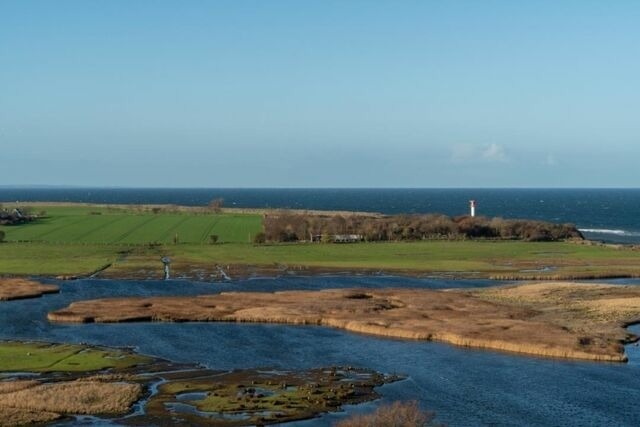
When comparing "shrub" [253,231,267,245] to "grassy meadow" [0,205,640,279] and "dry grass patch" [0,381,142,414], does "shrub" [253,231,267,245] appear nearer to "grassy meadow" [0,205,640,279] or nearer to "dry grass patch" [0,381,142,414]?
"grassy meadow" [0,205,640,279]

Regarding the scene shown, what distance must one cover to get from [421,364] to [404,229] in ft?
388

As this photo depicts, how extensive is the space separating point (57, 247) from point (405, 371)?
113092mm

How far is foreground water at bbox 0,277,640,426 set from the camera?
185ft

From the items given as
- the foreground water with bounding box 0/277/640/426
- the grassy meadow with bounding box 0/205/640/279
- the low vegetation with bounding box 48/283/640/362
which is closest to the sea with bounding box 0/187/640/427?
the foreground water with bounding box 0/277/640/426

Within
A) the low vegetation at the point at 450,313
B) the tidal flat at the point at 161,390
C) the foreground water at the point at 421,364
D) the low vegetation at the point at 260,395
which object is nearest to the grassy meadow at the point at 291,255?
the low vegetation at the point at 450,313

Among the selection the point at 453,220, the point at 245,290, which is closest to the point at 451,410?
the point at 245,290

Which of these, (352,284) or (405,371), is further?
(352,284)

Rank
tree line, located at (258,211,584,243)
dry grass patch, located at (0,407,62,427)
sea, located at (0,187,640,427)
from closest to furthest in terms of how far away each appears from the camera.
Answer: dry grass patch, located at (0,407,62,427)
sea, located at (0,187,640,427)
tree line, located at (258,211,584,243)

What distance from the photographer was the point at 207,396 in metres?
59.2

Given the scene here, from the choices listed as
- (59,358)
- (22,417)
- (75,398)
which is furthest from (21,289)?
(22,417)

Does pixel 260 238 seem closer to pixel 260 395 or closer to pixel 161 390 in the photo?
pixel 161 390

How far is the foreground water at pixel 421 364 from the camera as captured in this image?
2217 inches

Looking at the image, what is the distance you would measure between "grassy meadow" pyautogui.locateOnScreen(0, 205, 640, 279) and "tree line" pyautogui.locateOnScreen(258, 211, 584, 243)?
23.7 ft

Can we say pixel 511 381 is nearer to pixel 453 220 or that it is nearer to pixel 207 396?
pixel 207 396
